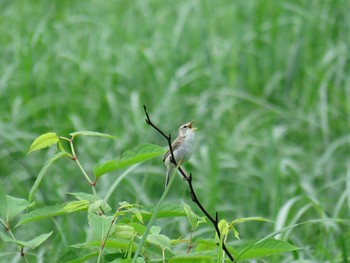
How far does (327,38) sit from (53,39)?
217 centimetres

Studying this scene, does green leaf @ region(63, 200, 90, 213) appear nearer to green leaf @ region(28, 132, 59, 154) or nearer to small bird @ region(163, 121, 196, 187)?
green leaf @ region(28, 132, 59, 154)

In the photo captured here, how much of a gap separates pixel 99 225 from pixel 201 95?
434 centimetres

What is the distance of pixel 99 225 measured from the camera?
1.85 metres

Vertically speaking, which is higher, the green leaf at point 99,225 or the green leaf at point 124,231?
the green leaf at point 99,225

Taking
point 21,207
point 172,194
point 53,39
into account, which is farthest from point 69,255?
point 53,39

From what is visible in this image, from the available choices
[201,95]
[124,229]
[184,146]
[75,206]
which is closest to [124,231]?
[124,229]

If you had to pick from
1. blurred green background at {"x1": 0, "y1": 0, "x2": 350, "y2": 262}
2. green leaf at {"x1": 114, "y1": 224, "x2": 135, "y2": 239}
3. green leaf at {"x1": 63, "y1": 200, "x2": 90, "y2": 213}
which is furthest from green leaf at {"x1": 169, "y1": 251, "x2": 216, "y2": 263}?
blurred green background at {"x1": 0, "y1": 0, "x2": 350, "y2": 262}

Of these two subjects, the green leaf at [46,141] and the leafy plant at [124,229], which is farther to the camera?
the green leaf at [46,141]

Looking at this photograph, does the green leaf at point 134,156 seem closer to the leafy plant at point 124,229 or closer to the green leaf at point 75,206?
the leafy plant at point 124,229

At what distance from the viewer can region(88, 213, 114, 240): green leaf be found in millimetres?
1835

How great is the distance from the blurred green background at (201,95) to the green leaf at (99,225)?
283 centimetres

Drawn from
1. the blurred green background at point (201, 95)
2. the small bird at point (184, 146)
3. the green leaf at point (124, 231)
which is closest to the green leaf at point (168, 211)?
the green leaf at point (124, 231)

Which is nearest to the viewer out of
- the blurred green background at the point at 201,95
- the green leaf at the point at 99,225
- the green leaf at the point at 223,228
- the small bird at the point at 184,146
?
the green leaf at the point at 99,225

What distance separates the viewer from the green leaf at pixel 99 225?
183cm
